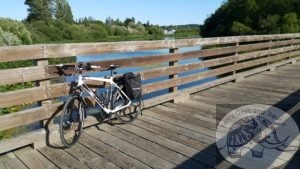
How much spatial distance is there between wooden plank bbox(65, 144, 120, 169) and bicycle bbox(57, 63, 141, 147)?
0.11 m

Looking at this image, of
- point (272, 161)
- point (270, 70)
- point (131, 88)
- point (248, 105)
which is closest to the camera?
point (272, 161)

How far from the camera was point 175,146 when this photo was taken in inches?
170

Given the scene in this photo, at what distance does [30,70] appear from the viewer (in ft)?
13.5

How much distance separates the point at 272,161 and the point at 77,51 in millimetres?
2818

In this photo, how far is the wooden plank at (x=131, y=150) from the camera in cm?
384

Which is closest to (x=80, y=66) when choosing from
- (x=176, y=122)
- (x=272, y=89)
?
(x=176, y=122)

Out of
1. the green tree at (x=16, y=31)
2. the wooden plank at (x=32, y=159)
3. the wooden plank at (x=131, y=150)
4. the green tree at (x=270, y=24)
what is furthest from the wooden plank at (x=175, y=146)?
the green tree at (x=270, y=24)

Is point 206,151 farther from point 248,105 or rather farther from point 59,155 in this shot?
point 248,105

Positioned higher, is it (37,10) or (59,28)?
(37,10)

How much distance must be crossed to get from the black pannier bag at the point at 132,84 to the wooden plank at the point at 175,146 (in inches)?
20.2

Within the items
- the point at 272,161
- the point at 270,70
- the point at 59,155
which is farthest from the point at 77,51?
the point at 270,70

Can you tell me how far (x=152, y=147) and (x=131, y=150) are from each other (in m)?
0.28

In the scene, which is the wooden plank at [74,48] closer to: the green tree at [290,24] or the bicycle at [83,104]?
the bicycle at [83,104]

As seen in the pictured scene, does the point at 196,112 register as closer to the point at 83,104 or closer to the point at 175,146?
the point at 175,146
